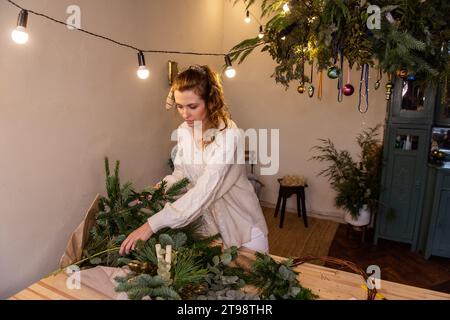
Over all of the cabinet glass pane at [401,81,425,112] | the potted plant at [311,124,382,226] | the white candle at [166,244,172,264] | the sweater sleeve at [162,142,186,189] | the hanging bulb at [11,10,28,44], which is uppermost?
the hanging bulb at [11,10,28,44]

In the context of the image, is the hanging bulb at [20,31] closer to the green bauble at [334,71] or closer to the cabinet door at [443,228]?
the green bauble at [334,71]

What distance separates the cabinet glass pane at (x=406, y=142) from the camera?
9.60ft

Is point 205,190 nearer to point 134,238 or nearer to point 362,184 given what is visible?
point 134,238

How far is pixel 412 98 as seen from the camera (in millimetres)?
2883

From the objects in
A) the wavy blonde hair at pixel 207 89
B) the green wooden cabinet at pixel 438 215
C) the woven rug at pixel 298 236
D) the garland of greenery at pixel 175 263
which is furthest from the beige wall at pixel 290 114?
the garland of greenery at pixel 175 263

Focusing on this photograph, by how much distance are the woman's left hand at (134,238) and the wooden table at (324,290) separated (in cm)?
16

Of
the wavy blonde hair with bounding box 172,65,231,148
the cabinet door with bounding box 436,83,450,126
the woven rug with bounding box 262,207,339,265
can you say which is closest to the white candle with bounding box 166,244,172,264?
the wavy blonde hair with bounding box 172,65,231,148

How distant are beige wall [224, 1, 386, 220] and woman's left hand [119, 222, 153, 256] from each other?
3011 mm

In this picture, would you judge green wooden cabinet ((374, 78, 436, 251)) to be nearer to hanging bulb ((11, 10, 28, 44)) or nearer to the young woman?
the young woman

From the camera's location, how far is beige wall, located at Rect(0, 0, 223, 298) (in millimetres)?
1527

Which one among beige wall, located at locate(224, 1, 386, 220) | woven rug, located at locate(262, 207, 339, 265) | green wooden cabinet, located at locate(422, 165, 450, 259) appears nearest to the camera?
green wooden cabinet, located at locate(422, 165, 450, 259)

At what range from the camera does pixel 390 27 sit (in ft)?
3.90

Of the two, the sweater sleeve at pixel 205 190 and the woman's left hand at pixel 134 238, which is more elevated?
the sweater sleeve at pixel 205 190
